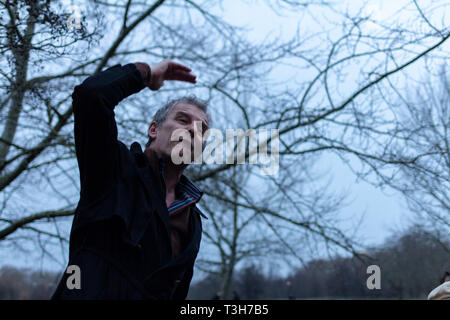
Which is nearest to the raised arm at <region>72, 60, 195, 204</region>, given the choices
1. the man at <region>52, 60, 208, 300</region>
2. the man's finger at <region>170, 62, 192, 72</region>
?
the man at <region>52, 60, 208, 300</region>

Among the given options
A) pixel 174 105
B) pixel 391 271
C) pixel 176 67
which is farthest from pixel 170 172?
pixel 391 271

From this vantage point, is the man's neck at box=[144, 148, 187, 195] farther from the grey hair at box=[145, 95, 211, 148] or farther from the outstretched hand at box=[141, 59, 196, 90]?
the outstretched hand at box=[141, 59, 196, 90]

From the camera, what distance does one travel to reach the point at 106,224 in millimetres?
1248

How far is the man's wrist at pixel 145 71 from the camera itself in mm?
1379

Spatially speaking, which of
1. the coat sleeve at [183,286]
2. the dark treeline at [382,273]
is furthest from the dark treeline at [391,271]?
the coat sleeve at [183,286]

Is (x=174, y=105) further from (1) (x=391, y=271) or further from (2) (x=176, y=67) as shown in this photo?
(1) (x=391, y=271)

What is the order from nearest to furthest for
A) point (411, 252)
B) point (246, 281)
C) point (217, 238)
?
point (217, 238), point (411, 252), point (246, 281)

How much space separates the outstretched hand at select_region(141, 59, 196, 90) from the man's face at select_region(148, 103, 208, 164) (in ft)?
0.39

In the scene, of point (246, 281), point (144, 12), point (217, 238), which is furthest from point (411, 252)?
point (246, 281)

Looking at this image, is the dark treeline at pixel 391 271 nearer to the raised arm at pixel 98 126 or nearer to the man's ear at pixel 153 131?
the man's ear at pixel 153 131
